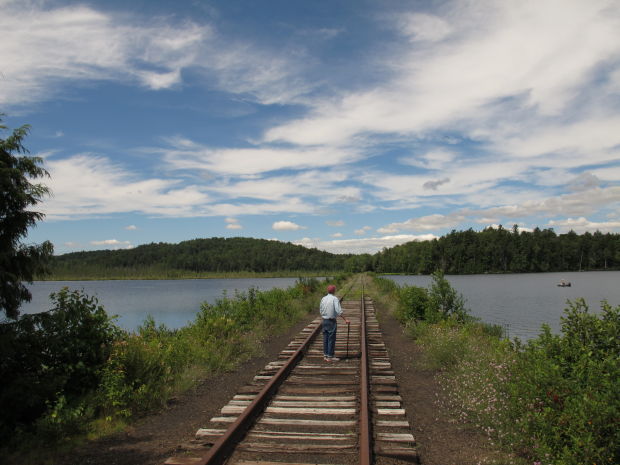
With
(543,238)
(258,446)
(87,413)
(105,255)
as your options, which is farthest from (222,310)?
(105,255)

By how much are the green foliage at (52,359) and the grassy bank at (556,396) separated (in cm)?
599

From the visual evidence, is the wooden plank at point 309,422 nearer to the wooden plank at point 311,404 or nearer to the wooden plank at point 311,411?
the wooden plank at point 311,411

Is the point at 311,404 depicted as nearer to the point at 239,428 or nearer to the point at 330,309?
the point at 239,428

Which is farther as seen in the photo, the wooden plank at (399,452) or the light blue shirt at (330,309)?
the light blue shirt at (330,309)

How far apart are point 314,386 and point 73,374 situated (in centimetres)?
414

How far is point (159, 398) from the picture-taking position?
7.29m

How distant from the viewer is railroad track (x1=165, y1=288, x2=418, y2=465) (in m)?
4.88

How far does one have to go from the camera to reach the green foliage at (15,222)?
579 cm

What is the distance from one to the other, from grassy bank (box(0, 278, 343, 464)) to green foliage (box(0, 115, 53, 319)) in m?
0.45

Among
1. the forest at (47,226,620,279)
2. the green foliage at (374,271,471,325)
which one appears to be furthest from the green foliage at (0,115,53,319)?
the forest at (47,226,620,279)

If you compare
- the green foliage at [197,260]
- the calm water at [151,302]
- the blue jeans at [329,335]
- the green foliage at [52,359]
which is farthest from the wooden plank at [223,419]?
the green foliage at [197,260]

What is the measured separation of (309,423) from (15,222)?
16.4 ft

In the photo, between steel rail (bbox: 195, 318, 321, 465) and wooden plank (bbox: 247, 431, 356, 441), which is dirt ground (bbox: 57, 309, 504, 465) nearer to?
steel rail (bbox: 195, 318, 321, 465)

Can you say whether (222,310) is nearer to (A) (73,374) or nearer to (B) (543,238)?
(A) (73,374)
